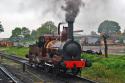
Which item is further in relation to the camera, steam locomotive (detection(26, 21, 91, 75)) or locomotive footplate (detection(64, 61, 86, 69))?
steam locomotive (detection(26, 21, 91, 75))

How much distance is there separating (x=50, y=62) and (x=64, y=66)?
190 cm

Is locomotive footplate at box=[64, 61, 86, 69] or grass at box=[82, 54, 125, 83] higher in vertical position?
locomotive footplate at box=[64, 61, 86, 69]

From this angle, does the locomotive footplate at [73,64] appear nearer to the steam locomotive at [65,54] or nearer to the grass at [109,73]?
the steam locomotive at [65,54]

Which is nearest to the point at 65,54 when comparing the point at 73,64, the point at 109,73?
the point at 73,64

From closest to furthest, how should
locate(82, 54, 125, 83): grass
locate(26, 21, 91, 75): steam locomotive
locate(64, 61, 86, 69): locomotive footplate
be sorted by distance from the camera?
locate(82, 54, 125, 83): grass → locate(64, 61, 86, 69): locomotive footplate → locate(26, 21, 91, 75): steam locomotive

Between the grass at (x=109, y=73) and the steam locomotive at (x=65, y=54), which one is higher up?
the steam locomotive at (x=65, y=54)

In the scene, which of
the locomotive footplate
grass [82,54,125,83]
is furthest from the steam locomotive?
grass [82,54,125,83]

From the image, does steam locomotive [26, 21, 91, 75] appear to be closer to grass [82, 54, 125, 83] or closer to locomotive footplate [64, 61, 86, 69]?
locomotive footplate [64, 61, 86, 69]

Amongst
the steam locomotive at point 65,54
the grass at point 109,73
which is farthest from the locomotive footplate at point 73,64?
the grass at point 109,73

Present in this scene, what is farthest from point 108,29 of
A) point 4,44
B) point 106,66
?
point 106,66

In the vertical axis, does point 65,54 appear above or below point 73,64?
above

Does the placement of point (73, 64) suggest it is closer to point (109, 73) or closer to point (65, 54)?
point (65, 54)

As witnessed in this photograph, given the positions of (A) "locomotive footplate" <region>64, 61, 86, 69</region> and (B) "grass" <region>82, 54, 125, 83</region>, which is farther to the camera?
(A) "locomotive footplate" <region>64, 61, 86, 69</region>

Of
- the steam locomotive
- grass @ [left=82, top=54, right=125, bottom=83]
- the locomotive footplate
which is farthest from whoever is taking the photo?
the steam locomotive
